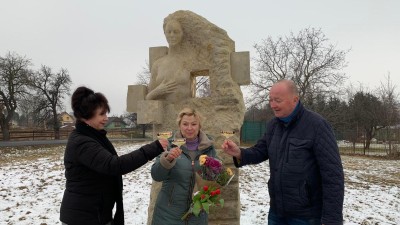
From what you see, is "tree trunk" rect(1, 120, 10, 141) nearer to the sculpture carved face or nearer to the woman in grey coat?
the sculpture carved face

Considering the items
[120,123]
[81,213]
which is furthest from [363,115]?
[120,123]

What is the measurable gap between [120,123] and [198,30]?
6154 cm

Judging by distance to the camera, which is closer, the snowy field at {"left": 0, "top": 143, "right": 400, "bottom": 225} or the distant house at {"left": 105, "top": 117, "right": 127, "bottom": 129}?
the snowy field at {"left": 0, "top": 143, "right": 400, "bottom": 225}

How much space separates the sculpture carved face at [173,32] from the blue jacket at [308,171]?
207 centimetres

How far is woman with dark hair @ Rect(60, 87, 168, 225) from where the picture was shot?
2252mm

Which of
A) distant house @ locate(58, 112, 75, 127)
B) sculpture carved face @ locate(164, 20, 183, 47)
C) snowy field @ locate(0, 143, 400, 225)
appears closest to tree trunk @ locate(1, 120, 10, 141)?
distant house @ locate(58, 112, 75, 127)

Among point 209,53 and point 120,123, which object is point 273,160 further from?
point 120,123

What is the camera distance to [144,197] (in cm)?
714

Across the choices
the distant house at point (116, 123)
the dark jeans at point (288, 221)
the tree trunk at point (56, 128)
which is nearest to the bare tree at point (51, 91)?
the tree trunk at point (56, 128)

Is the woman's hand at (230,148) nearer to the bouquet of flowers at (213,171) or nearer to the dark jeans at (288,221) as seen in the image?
the bouquet of flowers at (213,171)

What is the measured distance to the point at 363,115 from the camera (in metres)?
27.4

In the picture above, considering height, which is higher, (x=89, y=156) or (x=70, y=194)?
(x=89, y=156)

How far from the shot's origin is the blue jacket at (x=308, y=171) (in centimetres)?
238

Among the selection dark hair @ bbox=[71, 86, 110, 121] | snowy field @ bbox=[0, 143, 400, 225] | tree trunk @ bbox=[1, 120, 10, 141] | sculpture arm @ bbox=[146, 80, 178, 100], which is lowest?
snowy field @ bbox=[0, 143, 400, 225]
